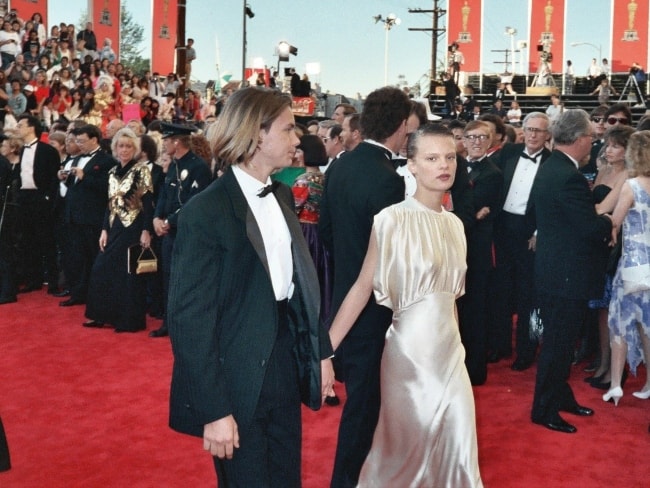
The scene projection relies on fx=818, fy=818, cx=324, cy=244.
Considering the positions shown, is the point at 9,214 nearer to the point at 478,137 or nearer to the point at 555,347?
the point at 478,137

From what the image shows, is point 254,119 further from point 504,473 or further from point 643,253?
point 643,253

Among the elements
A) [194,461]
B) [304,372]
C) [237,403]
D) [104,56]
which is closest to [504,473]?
[194,461]

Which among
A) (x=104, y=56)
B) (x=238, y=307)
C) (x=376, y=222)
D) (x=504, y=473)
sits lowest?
(x=504, y=473)

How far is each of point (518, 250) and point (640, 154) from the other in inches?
68.7

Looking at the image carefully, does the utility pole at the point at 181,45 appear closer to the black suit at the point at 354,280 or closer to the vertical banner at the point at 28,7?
the vertical banner at the point at 28,7

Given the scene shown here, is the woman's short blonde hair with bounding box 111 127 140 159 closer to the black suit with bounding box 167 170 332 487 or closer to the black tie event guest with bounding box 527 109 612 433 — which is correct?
the black tie event guest with bounding box 527 109 612 433

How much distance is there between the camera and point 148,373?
607cm

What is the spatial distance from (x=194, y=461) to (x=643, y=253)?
121 inches

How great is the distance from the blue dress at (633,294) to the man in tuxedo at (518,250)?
93 cm

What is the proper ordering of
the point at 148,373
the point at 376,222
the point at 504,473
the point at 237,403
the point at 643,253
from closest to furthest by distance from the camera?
the point at 237,403 < the point at 376,222 < the point at 504,473 < the point at 643,253 < the point at 148,373

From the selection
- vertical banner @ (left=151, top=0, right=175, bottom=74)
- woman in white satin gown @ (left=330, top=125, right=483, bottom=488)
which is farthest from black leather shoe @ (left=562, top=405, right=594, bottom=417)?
vertical banner @ (left=151, top=0, right=175, bottom=74)

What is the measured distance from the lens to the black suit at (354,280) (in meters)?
3.68

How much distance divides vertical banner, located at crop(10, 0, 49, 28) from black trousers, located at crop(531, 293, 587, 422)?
21211 mm

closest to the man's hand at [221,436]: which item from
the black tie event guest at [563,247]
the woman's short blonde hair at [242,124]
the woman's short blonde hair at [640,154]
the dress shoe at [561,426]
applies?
the woman's short blonde hair at [242,124]
